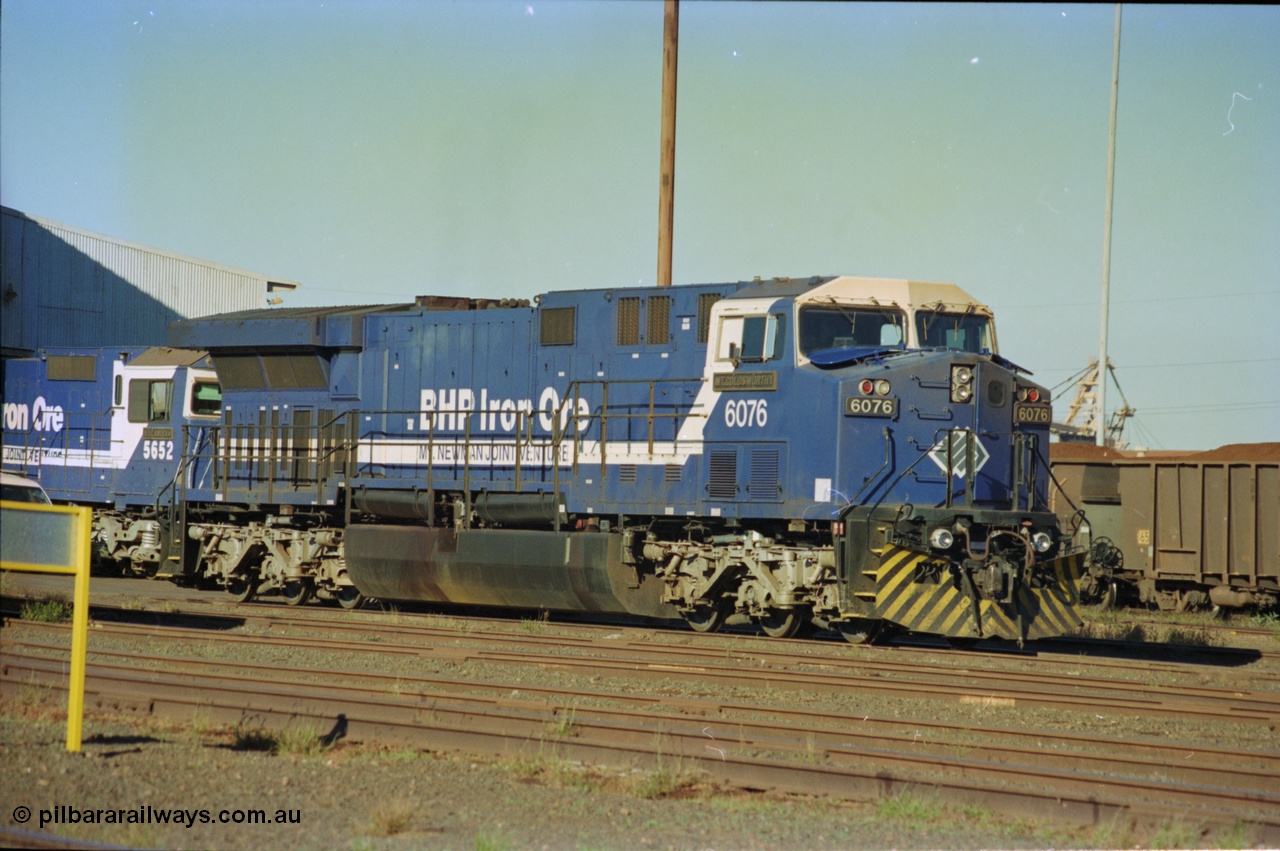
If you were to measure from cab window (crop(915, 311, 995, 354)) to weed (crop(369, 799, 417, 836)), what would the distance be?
839 cm

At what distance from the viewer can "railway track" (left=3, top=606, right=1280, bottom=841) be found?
7.27 m

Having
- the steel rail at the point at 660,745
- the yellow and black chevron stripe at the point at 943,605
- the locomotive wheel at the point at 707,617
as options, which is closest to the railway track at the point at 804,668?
the yellow and black chevron stripe at the point at 943,605

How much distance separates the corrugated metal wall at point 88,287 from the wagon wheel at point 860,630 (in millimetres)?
21916

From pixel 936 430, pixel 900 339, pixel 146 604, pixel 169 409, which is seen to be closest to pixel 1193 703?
pixel 936 430

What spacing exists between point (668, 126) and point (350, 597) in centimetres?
830

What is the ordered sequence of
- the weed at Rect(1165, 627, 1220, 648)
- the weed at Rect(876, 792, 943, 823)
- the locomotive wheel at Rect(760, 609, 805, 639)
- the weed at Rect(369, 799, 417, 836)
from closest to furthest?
1. the weed at Rect(369, 799, 417, 836)
2. the weed at Rect(876, 792, 943, 823)
3. the locomotive wheel at Rect(760, 609, 805, 639)
4. the weed at Rect(1165, 627, 1220, 648)

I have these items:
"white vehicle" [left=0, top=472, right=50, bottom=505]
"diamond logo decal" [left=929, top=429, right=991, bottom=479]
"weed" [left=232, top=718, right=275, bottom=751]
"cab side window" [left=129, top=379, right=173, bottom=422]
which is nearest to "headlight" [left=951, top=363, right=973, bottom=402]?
"diamond logo decal" [left=929, top=429, right=991, bottom=479]

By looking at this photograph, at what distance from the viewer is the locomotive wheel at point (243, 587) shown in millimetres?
18156

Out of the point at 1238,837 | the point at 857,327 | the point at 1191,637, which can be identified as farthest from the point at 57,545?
the point at 1191,637

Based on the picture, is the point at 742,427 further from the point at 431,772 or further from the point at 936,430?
the point at 431,772

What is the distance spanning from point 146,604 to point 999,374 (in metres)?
11.4

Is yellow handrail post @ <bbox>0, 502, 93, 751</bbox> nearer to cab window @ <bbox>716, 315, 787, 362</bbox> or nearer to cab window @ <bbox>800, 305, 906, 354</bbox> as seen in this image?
cab window @ <bbox>716, 315, 787, 362</bbox>

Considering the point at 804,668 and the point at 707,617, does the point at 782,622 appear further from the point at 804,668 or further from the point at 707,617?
the point at 804,668

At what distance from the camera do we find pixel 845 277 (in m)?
13.2
